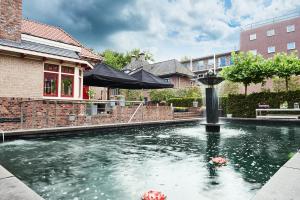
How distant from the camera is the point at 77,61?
13.9 metres

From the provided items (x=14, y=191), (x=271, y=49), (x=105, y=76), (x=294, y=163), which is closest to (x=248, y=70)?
(x=105, y=76)

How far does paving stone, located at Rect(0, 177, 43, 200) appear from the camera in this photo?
7.58 feet

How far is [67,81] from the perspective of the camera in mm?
14250

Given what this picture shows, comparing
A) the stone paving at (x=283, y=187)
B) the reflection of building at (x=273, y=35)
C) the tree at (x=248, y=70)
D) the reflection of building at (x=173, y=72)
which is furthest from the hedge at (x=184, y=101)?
the stone paving at (x=283, y=187)

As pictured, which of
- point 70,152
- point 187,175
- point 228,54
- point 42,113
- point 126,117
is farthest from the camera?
point 228,54

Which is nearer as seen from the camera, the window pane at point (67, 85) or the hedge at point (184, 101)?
the window pane at point (67, 85)

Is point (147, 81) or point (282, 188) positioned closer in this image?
point (282, 188)

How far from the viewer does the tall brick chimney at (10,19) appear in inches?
459

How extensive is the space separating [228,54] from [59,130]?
47.6 metres

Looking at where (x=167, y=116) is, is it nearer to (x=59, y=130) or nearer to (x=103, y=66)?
(x=103, y=66)

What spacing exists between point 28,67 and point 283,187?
12.5 m

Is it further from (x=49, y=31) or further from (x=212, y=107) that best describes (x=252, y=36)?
(x=212, y=107)

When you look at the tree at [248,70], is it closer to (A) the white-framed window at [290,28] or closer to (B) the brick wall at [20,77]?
(B) the brick wall at [20,77]

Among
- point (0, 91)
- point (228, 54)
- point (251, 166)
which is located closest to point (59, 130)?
point (0, 91)
